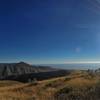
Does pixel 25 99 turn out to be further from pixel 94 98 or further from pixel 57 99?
pixel 94 98

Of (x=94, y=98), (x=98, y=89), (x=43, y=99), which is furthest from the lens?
(x=98, y=89)

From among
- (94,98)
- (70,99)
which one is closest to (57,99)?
(70,99)

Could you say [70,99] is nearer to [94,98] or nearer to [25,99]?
[94,98]

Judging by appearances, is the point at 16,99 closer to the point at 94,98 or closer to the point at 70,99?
the point at 70,99

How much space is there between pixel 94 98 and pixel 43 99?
2093mm

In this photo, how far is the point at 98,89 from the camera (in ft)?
37.3

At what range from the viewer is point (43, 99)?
10391 millimetres

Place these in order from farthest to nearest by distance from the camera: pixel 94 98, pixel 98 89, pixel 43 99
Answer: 1. pixel 98 89
2. pixel 43 99
3. pixel 94 98

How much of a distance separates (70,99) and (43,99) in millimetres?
1113

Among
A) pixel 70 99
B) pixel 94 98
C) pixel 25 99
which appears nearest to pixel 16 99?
pixel 25 99

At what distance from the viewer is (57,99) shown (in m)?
10.1

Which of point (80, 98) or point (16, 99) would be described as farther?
point (16, 99)

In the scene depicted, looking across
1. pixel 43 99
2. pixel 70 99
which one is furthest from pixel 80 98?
pixel 43 99

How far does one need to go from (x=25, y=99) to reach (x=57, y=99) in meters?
1.98
